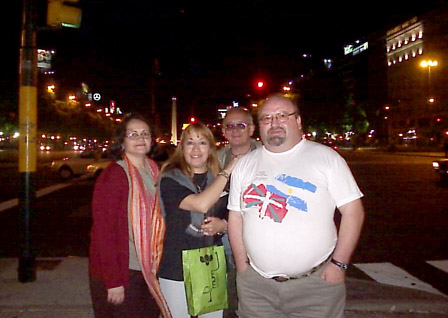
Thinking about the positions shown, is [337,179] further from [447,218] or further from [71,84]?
[71,84]

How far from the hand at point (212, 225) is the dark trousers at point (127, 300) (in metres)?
0.53

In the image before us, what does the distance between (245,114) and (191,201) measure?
1604 millimetres

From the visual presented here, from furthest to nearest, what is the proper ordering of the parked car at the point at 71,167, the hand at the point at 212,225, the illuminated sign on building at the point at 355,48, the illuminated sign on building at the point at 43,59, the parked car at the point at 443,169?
the illuminated sign on building at the point at 355,48
the parked car at the point at 71,167
the parked car at the point at 443,169
the illuminated sign on building at the point at 43,59
the hand at the point at 212,225

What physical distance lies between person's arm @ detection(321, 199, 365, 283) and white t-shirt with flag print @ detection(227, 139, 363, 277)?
0.06 metres

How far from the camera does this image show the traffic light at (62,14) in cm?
638

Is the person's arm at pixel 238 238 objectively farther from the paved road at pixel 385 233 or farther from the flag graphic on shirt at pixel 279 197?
the paved road at pixel 385 233

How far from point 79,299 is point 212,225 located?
300 cm

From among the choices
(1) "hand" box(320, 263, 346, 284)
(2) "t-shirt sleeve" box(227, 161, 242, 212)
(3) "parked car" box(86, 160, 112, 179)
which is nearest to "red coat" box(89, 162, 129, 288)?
(2) "t-shirt sleeve" box(227, 161, 242, 212)

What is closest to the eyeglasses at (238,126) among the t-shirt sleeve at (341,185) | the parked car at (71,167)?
the t-shirt sleeve at (341,185)

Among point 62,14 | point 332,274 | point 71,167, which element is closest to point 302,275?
point 332,274

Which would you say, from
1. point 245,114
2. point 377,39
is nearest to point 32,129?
point 245,114

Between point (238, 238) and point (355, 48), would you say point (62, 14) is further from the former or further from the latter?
point (355, 48)

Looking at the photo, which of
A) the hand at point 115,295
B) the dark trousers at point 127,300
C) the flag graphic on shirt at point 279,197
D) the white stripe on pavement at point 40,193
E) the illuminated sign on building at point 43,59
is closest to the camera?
the flag graphic on shirt at point 279,197

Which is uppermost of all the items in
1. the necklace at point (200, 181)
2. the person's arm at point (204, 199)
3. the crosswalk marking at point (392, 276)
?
the necklace at point (200, 181)
